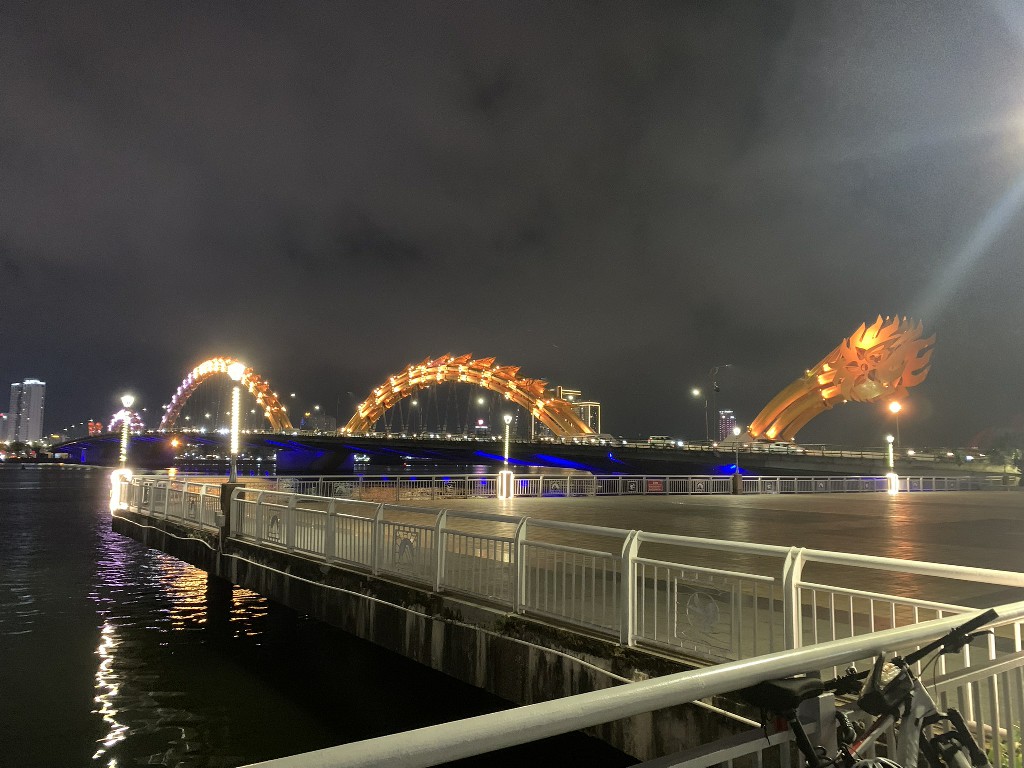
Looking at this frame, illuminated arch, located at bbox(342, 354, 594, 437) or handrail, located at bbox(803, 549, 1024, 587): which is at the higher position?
illuminated arch, located at bbox(342, 354, 594, 437)

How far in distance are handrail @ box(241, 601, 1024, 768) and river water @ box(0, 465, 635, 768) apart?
18.8ft

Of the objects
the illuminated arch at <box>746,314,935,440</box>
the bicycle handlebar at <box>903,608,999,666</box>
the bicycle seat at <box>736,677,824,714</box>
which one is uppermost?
the illuminated arch at <box>746,314,935,440</box>

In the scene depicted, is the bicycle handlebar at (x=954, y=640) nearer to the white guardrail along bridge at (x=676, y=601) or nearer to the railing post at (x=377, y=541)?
the white guardrail along bridge at (x=676, y=601)

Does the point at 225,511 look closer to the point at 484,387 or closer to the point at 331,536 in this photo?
the point at 331,536

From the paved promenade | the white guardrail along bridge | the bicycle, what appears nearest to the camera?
the white guardrail along bridge

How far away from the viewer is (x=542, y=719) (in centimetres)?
198

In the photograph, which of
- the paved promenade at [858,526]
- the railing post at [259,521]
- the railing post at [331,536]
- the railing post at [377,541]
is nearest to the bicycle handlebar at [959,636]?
the paved promenade at [858,526]

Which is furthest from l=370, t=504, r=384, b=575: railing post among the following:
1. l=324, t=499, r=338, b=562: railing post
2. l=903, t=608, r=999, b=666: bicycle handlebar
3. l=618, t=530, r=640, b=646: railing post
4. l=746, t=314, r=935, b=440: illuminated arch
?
l=746, t=314, r=935, b=440: illuminated arch

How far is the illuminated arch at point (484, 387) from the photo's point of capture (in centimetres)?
9119

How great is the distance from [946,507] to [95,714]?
29.3m

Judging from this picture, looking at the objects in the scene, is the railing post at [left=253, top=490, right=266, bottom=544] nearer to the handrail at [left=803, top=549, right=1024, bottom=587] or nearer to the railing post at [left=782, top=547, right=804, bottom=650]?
the railing post at [left=782, top=547, right=804, bottom=650]

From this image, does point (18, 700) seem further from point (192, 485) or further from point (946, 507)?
point (946, 507)

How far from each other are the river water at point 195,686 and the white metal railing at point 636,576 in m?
1.51

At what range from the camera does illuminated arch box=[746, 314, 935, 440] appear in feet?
226
